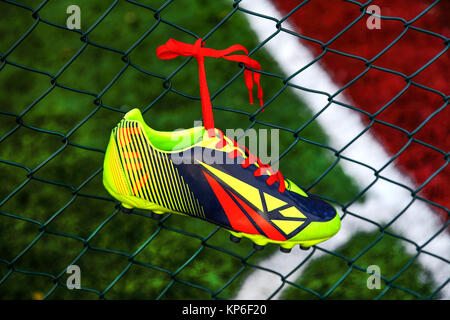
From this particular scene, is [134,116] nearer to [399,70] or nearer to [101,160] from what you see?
[101,160]

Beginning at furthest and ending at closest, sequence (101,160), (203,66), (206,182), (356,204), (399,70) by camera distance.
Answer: (399,70) < (101,160) < (356,204) < (206,182) < (203,66)

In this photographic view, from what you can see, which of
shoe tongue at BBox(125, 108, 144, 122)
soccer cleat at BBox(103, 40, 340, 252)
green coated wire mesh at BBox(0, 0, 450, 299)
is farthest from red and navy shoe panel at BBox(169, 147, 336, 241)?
green coated wire mesh at BBox(0, 0, 450, 299)

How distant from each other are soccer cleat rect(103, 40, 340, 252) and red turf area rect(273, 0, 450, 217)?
3.42 feet

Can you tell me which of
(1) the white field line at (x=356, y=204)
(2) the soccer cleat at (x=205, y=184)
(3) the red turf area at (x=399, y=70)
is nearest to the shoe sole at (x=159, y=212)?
(2) the soccer cleat at (x=205, y=184)

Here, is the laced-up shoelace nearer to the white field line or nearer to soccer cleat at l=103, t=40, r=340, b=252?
soccer cleat at l=103, t=40, r=340, b=252

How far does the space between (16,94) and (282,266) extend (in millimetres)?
1557

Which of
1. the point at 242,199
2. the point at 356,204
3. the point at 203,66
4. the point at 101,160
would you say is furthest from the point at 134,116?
the point at 356,204

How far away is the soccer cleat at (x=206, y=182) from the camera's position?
1.56m

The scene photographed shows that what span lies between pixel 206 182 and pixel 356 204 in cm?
107

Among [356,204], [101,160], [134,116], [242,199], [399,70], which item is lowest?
[242,199]

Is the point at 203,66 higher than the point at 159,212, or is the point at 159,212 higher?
the point at 203,66

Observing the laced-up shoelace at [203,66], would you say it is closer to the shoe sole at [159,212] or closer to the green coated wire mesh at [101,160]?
the shoe sole at [159,212]

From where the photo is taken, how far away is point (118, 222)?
2.40 m

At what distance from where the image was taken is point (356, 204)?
7.98 ft
